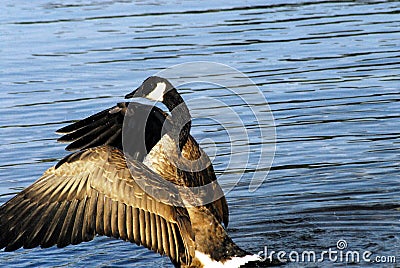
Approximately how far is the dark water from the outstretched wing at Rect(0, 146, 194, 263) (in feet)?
4.27

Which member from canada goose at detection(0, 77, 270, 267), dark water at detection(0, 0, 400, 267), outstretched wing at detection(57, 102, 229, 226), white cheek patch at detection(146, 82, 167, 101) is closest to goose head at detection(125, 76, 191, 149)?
white cheek patch at detection(146, 82, 167, 101)

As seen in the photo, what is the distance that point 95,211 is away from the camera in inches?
263

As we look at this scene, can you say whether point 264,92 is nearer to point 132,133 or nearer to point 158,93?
point 158,93

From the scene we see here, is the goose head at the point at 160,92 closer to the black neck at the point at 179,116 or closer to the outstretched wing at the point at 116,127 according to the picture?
the black neck at the point at 179,116

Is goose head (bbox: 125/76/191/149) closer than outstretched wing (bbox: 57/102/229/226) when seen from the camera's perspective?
No

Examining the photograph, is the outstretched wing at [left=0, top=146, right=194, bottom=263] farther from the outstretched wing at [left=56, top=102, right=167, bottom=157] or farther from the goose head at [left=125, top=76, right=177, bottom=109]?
the goose head at [left=125, top=76, right=177, bottom=109]

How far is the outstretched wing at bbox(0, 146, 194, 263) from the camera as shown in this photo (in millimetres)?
6625

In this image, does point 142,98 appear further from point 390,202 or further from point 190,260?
point 390,202

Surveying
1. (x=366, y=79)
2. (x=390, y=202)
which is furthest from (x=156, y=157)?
(x=366, y=79)

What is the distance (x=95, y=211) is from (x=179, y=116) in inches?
60.3

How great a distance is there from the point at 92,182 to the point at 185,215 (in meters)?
0.75

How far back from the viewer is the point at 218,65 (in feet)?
44.3

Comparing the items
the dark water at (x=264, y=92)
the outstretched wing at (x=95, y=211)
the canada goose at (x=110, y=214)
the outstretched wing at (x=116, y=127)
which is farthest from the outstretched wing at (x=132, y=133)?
the dark water at (x=264, y=92)

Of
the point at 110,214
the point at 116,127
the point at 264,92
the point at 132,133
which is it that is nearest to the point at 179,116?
the point at 132,133
